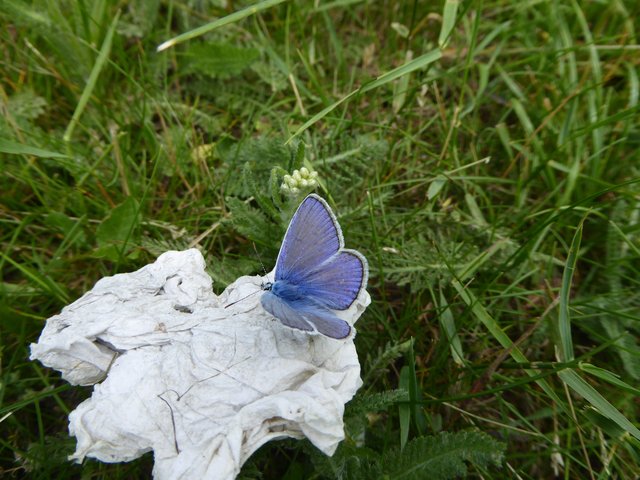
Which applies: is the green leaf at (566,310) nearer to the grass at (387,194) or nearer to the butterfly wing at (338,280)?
the grass at (387,194)

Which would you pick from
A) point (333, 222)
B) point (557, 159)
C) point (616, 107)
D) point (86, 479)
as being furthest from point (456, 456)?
point (616, 107)

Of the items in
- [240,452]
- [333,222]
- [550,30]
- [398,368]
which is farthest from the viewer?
[550,30]

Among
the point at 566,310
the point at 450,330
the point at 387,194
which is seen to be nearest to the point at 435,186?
the point at 387,194

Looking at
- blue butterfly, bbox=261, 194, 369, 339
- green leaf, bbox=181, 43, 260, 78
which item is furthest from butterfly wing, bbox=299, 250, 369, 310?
green leaf, bbox=181, 43, 260, 78

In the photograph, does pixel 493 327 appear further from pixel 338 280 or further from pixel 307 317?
pixel 307 317

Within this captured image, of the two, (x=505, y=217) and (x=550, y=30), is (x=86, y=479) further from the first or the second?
(x=550, y=30)

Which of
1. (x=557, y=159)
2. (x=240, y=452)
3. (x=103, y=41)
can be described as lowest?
(x=557, y=159)

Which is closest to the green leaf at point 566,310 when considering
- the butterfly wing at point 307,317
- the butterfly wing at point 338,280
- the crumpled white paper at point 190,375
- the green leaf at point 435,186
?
the green leaf at point 435,186
